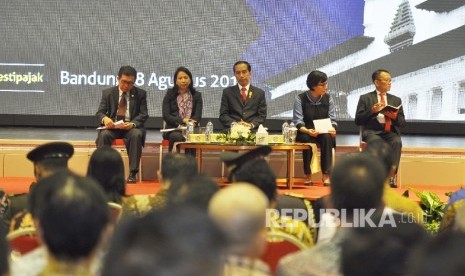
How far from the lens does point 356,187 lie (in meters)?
2.12

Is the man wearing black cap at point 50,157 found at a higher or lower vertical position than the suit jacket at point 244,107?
lower

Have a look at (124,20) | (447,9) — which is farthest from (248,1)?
(447,9)

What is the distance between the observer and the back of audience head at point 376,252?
1.40 metres

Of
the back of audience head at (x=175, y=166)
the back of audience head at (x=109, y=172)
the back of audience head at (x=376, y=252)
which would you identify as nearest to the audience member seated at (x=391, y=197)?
the back of audience head at (x=175, y=166)

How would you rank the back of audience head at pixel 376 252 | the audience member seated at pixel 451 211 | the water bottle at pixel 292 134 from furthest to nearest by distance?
1. the water bottle at pixel 292 134
2. the audience member seated at pixel 451 211
3. the back of audience head at pixel 376 252

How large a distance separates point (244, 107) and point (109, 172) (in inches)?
166

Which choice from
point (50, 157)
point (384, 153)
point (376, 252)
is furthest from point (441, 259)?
point (50, 157)

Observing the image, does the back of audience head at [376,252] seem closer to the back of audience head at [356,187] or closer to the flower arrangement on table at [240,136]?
the back of audience head at [356,187]

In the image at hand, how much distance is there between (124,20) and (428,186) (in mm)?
4448

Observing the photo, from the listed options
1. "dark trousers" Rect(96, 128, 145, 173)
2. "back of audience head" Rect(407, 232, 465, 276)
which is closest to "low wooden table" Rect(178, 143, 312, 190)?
"dark trousers" Rect(96, 128, 145, 173)

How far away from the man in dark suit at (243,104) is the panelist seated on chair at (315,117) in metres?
0.35

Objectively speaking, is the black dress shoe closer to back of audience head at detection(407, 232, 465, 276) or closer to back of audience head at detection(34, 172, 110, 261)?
back of audience head at detection(34, 172, 110, 261)

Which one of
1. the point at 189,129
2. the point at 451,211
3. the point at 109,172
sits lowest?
the point at 451,211

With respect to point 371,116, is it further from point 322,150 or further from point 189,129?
point 189,129
